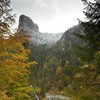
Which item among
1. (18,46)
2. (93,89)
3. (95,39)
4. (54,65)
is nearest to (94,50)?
(95,39)

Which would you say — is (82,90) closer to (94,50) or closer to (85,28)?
(94,50)

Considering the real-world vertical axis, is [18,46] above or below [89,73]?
above

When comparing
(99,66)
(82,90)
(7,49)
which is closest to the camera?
(99,66)

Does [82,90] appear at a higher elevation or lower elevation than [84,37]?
lower

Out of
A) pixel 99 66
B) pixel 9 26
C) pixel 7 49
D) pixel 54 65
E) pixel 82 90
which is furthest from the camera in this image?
pixel 54 65

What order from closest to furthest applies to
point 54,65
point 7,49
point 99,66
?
point 99,66
point 7,49
point 54,65

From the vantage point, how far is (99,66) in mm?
9883

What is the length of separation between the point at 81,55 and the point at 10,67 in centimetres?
284

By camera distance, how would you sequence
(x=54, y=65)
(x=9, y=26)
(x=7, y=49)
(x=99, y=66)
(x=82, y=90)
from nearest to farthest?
(x=99, y=66) → (x=9, y=26) → (x=82, y=90) → (x=7, y=49) → (x=54, y=65)

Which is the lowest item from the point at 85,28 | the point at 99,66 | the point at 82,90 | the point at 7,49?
the point at 82,90

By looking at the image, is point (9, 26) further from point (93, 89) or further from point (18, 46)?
point (93, 89)

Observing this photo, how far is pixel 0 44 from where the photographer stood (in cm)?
1099

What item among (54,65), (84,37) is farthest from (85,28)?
(54,65)

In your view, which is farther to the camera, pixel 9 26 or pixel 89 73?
pixel 89 73
